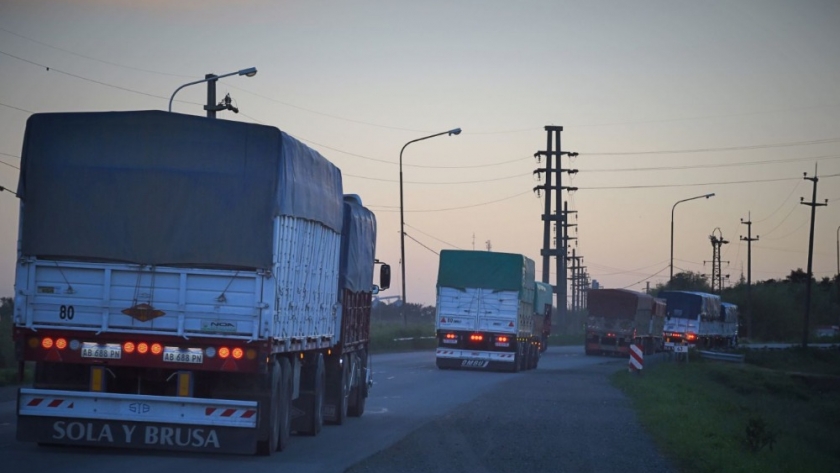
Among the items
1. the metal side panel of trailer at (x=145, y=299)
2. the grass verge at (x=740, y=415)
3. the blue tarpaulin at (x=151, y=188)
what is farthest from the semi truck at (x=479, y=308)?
the metal side panel of trailer at (x=145, y=299)

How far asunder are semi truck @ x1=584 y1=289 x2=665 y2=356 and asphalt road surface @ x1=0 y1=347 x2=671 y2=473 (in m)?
27.4

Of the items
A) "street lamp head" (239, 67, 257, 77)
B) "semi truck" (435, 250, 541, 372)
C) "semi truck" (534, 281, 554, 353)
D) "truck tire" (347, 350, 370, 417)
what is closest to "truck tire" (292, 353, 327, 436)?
"truck tire" (347, 350, 370, 417)

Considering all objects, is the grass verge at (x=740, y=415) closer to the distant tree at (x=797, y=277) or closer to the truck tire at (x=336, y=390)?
the truck tire at (x=336, y=390)

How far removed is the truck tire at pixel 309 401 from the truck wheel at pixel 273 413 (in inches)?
98.5

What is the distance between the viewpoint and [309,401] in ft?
51.5

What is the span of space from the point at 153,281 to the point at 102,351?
3.15 feet

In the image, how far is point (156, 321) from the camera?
1204 centimetres

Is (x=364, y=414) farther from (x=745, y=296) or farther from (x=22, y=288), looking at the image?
(x=745, y=296)

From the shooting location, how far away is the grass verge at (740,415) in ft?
51.8

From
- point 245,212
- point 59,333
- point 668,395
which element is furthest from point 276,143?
point 668,395

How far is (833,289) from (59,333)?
143684 mm

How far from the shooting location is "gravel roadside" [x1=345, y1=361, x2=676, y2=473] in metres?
13.1

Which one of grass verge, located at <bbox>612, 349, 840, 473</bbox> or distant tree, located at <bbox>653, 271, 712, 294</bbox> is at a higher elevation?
distant tree, located at <bbox>653, 271, 712, 294</bbox>

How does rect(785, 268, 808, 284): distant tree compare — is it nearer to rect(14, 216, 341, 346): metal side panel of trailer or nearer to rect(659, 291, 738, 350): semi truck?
rect(659, 291, 738, 350): semi truck
